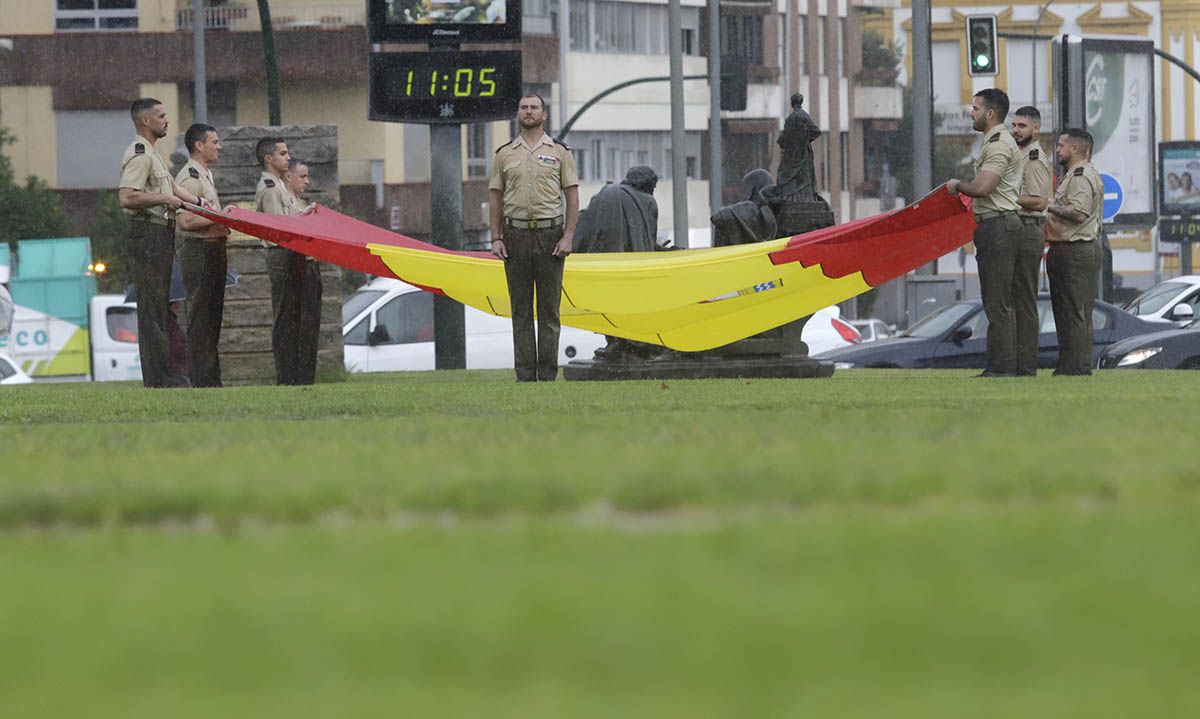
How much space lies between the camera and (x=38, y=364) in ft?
136

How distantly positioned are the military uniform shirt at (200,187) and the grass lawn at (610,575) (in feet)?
24.2

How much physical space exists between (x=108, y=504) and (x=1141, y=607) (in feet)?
10.9

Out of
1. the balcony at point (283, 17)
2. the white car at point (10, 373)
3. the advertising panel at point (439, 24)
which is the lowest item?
the white car at point (10, 373)

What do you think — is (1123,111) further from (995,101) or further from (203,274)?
(203,274)

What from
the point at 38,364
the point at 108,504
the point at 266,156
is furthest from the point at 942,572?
the point at 38,364

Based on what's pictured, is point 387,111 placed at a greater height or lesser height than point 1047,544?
greater

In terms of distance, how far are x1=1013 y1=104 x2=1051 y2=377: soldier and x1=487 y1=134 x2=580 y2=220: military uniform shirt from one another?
122 inches

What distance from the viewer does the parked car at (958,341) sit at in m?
25.5

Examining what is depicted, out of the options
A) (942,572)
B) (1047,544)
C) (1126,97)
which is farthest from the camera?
(1126,97)

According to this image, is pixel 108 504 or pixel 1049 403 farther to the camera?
pixel 1049 403

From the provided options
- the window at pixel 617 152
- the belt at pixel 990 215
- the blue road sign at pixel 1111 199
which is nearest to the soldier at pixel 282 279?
the belt at pixel 990 215

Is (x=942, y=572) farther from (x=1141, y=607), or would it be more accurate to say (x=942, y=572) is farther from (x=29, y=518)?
(x=29, y=518)

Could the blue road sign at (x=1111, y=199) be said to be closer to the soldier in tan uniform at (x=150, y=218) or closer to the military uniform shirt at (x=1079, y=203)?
the military uniform shirt at (x=1079, y=203)

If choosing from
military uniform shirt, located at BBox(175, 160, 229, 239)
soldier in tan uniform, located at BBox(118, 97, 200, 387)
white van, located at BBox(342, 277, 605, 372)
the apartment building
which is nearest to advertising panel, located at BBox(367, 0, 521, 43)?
white van, located at BBox(342, 277, 605, 372)
